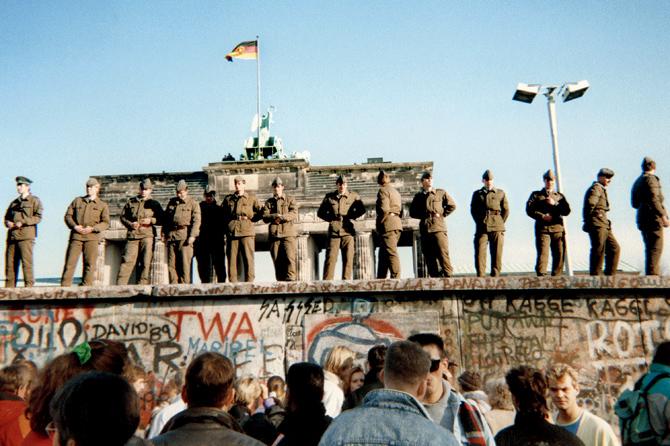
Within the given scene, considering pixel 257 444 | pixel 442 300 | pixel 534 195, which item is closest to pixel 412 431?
pixel 257 444

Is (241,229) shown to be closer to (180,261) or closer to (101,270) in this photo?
(180,261)

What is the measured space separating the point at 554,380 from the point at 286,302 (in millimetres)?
6212

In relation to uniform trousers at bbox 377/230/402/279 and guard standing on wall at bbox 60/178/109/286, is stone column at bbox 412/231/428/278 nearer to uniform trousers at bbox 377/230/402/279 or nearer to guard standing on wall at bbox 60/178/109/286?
uniform trousers at bbox 377/230/402/279

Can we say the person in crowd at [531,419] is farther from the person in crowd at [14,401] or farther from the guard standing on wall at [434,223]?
the guard standing on wall at [434,223]

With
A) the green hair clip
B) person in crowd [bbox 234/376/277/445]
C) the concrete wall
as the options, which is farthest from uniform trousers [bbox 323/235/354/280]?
the green hair clip

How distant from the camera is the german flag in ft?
89.1

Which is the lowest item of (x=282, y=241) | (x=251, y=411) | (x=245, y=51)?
(x=251, y=411)

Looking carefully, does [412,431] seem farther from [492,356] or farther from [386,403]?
[492,356]

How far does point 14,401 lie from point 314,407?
198 centimetres

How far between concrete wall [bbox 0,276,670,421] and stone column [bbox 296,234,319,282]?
16471mm

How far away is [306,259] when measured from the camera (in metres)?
28.6

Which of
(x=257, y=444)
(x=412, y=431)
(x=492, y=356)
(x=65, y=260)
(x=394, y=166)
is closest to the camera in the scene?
(x=412, y=431)

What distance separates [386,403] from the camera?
2.83 m

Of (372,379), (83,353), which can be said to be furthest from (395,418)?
(372,379)
